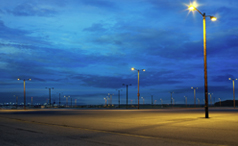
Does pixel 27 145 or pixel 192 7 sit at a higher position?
pixel 192 7

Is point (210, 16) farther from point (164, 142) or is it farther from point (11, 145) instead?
point (11, 145)

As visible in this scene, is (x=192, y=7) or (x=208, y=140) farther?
(x=192, y=7)

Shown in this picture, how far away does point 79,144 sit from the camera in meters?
10.2

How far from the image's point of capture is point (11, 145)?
10164 mm

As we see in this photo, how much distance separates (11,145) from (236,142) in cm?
919

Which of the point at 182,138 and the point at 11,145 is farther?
the point at 182,138

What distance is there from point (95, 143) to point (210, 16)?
18112 millimetres

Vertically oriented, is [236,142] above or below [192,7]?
below

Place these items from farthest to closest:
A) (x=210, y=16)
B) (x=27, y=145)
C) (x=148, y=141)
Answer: (x=210, y=16) < (x=148, y=141) < (x=27, y=145)

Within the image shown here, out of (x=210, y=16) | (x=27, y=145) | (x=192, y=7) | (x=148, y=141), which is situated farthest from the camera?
(x=210, y=16)

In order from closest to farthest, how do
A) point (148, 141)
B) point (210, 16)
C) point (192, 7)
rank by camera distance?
point (148, 141) < point (192, 7) < point (210, 16)

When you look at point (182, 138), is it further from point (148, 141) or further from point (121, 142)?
point (121, 142)

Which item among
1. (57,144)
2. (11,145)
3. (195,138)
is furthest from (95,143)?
(195,138)

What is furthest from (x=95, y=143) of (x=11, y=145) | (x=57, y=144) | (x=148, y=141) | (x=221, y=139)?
(x=221, y=139)
